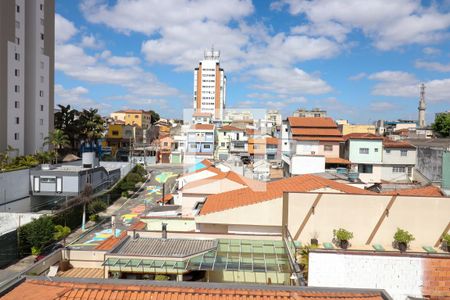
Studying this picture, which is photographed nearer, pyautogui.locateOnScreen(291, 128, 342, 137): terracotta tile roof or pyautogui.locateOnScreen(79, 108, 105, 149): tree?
pyautogui.locateOnScreen(291, 128, 342, 137): terracotta tile roof

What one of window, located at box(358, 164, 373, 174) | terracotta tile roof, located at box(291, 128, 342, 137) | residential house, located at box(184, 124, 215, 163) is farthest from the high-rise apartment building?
window, located at box(358, 164, 373, 174)

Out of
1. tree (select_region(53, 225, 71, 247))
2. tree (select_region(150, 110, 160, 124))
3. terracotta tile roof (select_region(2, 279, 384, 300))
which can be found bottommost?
tree (select_region(53, 225, 71, 247))

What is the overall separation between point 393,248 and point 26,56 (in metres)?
41.4

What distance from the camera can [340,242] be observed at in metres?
11.5

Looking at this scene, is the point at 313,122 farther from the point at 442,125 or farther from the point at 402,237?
the point at 402,237

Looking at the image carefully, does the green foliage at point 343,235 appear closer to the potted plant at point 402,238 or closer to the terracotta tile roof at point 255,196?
the potted plant at point 402,238

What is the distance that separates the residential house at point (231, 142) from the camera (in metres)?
61.5

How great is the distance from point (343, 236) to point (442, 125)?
56.0m

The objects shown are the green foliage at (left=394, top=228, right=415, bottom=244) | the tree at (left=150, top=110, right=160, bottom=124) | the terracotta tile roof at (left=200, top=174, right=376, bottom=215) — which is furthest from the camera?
the tree at (left=150, top=110, right=160, bottom=124)

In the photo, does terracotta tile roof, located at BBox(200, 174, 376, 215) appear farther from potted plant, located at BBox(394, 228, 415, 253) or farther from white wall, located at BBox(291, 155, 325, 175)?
white wall, located at BBox(291, 155, 325, 175)

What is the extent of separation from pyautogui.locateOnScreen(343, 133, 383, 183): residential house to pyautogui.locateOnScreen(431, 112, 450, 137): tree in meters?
27.7

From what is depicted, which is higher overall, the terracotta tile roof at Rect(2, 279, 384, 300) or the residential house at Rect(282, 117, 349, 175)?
the residential house at Rect(282, 117, 349, 175)

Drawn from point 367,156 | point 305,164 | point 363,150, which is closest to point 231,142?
point 363,150

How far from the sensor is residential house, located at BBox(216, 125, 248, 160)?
61531 mm
